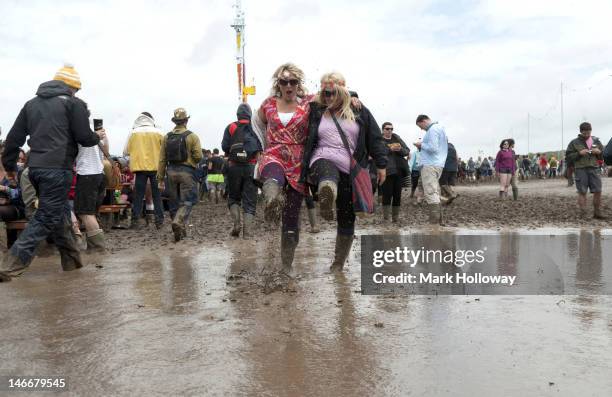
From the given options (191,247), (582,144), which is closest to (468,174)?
(582,144)

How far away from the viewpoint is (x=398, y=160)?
11.2 meters

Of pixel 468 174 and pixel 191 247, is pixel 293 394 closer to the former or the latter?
pixel 191 247

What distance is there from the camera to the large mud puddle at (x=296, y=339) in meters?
2.64

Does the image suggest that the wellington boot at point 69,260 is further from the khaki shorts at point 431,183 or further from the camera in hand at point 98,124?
the khaki shorts at point 431,183

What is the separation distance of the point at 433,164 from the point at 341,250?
5.04m

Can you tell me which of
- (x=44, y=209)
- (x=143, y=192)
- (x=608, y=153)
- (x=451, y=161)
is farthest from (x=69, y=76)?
(x=451, y=161)

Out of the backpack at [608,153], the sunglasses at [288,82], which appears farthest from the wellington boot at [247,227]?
the backpack at [608,153]

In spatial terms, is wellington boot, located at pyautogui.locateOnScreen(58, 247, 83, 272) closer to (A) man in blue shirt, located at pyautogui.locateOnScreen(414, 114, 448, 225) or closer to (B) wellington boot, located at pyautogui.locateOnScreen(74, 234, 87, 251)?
(B) wellington boot, located at pyautogui.locateOnScreen(74, 234, 87, 251)

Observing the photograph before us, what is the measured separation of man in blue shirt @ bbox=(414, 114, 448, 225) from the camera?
9.97 meters

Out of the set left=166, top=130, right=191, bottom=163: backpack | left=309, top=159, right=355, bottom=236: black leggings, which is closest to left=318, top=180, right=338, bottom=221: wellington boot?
left=309, top=159, right=355, bottom=236: black leggings

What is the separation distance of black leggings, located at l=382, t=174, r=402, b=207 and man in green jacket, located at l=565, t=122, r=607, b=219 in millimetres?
3572

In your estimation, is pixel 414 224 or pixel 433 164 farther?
pixel 414 224

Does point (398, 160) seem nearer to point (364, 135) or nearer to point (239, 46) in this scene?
point (364, 135)

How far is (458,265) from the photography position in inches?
215
